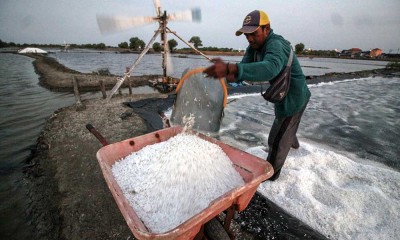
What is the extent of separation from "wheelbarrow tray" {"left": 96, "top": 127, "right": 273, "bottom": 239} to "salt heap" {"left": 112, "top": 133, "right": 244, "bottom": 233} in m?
0.10

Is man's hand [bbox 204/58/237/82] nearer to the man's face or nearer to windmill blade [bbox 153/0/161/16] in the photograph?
the man's face

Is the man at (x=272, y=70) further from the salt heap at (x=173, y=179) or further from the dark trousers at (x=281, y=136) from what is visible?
the salt heap at (x=173, y=179)

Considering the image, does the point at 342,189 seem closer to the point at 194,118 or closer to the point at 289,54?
the point at 289,54

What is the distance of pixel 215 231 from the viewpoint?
1.71 m

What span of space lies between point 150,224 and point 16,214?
2.75 m

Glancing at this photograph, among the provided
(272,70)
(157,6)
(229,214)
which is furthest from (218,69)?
(157,6)

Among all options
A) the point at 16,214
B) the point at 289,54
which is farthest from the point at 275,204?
the point at 16,214

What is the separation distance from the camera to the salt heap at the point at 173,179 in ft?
5.52

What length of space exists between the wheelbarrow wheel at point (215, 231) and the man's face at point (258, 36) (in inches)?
72.6

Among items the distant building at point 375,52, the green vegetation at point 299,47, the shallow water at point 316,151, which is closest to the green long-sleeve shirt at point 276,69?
the shallow water at point 316,151

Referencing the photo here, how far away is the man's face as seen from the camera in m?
2.23

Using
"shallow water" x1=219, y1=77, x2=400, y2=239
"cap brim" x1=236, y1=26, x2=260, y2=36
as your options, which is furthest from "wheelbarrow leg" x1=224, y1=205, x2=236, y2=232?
"cap brim" x1=236, y1=26, x2=260, y2=36

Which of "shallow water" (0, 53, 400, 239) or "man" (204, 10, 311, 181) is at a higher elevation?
"man" (204, 10, 311, 181)

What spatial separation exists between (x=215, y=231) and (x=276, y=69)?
1476 mm
